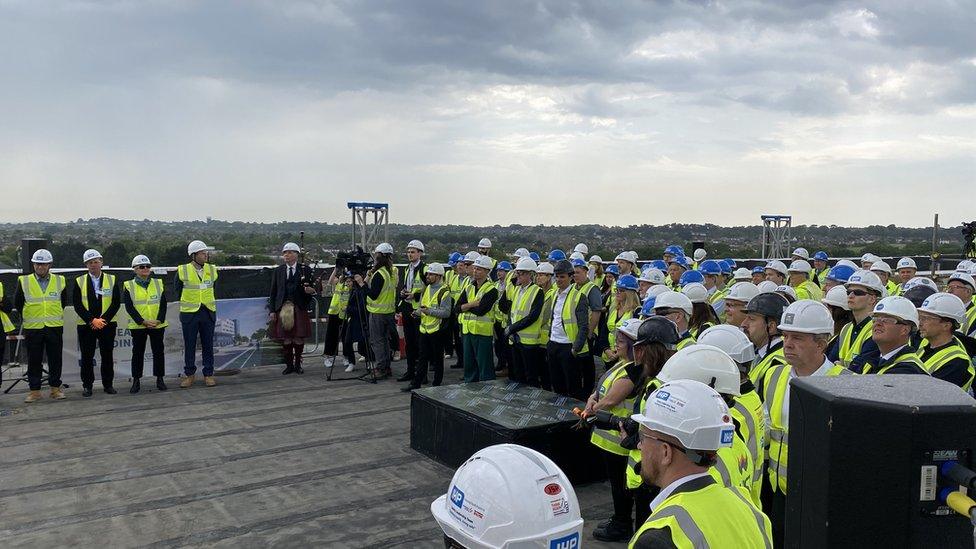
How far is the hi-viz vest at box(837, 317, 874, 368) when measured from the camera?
19.3 ft

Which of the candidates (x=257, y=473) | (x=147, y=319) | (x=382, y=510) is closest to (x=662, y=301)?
(x=382, y=510)

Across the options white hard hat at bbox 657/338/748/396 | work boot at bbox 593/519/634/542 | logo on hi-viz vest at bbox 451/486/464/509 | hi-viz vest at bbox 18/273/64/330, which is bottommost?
work boot at bbox 593/519/634/542

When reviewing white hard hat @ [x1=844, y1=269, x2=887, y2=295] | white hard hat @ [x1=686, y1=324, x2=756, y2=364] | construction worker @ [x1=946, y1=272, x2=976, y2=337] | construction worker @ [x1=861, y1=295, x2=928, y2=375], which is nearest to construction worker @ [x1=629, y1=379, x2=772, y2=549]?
white hard hat @ [x1=686, y1=324, x2=756, y2=364]

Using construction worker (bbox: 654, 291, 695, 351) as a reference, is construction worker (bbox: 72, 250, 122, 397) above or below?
below

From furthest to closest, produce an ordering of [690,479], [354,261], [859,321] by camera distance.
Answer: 1. [354,261]
2. [859,321]
3. [690,479]

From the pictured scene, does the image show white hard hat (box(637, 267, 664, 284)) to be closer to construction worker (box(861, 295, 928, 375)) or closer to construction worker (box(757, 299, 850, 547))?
construction worker (box(861, 295, 928, 375))

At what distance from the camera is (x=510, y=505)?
1957 mm

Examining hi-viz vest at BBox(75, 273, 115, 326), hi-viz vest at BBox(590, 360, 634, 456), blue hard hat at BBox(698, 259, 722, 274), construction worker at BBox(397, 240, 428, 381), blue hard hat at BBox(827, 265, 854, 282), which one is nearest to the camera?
hi-viz vest at BBox(590, 360, 634, 456)

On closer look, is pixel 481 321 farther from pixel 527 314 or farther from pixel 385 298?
pixel 385 298

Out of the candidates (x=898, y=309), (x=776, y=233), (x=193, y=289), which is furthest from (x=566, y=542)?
(x=776, y=233)

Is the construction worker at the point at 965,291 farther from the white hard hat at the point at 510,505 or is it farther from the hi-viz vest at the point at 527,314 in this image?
the white hard hat at the point at 510,505

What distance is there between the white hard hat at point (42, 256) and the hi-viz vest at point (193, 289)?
164cm

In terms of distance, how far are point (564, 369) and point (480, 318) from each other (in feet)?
6.20

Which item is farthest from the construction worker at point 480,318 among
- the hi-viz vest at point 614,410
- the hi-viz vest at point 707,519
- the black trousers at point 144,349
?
the hi-viz vest at point 707,519
